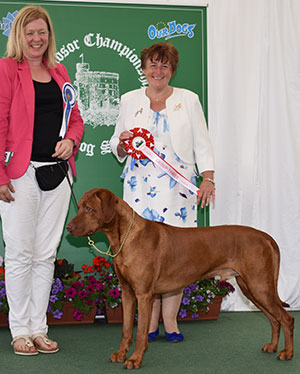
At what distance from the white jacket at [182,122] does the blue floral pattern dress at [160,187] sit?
55 mm

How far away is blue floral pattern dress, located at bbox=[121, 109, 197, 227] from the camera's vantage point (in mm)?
3857

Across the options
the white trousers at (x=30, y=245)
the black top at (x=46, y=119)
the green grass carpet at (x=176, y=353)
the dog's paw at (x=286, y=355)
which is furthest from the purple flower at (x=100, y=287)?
the dog's paw at (x=286, y=355)

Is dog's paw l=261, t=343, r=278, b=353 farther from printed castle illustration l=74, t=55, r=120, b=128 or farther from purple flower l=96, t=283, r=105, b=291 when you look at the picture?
printed castle illustration l=74, t=55, r=120, b=128

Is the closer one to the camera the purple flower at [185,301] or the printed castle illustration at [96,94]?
the purple flower at [185,301]

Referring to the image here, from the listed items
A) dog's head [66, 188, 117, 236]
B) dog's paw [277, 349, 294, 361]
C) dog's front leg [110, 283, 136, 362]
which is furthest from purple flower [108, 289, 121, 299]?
dog's paw [277, 349, 294, 361]

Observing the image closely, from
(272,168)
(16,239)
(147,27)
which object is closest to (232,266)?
(16,239)

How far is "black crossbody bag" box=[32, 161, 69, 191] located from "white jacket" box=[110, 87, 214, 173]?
2.16 feet

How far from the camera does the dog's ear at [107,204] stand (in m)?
3.20

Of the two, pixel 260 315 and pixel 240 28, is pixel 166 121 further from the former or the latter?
pixel 260 315

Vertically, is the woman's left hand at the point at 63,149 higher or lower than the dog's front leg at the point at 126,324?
higher

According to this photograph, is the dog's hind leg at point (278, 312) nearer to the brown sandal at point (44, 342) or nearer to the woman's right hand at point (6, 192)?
the brown sandal at point (44, 342)

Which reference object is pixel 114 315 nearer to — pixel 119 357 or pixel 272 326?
pixel 119 357

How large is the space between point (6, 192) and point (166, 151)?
1263 mm

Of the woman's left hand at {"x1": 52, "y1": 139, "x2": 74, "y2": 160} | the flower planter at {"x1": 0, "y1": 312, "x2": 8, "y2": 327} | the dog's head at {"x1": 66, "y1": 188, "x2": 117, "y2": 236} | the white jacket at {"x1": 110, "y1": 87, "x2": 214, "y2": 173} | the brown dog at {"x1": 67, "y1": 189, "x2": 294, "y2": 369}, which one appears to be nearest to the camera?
the dog's head at {"x1": 66, "y1": 188, "x2": 117, "y2": 236}
